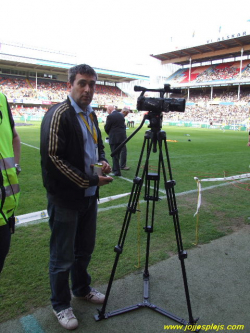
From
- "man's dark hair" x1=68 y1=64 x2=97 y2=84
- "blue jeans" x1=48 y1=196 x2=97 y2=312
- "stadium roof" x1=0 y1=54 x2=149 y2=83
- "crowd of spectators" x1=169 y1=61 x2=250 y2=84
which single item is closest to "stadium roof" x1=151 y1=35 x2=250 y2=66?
"crowd of spectators" x1=169 y1=61 x2=250 y2=84

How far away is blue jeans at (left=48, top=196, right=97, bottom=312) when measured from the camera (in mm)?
2170

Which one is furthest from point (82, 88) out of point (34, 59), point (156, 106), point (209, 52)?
point (209, 52)

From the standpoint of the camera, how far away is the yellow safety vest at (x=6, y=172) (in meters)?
1.87

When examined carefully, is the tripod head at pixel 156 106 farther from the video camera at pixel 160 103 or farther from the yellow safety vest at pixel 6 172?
the yellow safety vest at pixel 6 172

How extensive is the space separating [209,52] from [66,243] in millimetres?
61030

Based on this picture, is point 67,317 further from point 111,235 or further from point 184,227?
point 184,227

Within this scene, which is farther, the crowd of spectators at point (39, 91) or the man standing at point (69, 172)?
the crowd of spectators at point (39, 91)

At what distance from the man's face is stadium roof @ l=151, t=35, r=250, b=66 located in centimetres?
5309

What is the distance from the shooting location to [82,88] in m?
2.15

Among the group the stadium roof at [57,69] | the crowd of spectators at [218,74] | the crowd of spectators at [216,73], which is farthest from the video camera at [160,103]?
the stadium roof at [57,69]

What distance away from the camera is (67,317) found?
2.20 metres

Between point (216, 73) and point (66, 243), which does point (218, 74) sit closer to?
point (216, 73)

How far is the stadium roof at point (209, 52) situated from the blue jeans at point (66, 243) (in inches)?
2102

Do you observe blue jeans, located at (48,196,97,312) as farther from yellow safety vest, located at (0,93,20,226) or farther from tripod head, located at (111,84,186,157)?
tripod head, located at (111,84,186,157)
